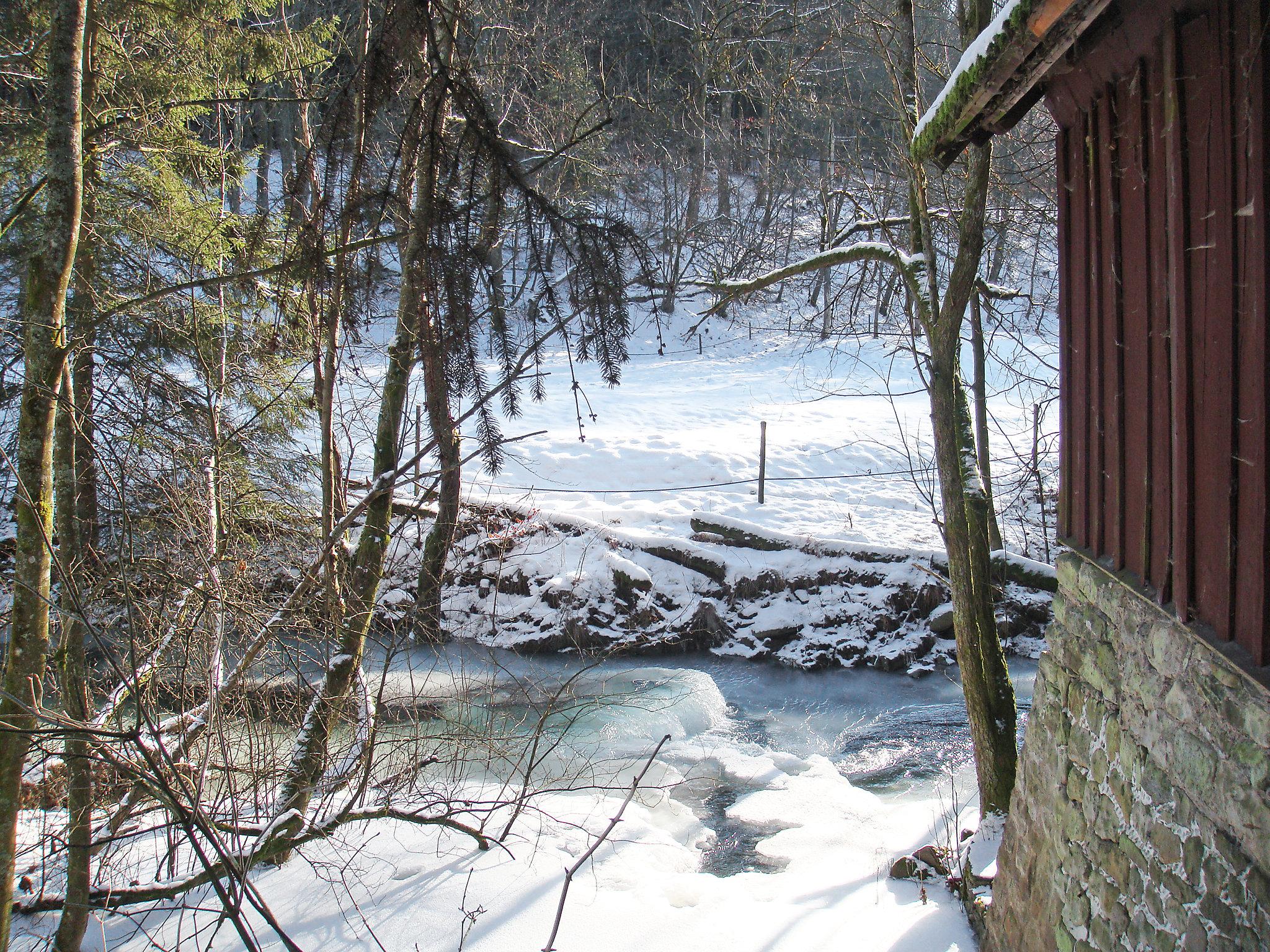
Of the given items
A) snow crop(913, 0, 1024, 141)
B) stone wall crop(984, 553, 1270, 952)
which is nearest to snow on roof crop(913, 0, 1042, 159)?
snow crop(913, 0, 1024, 141)

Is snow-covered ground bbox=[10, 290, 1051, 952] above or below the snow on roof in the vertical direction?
below

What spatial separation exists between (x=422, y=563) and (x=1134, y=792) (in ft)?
17.4

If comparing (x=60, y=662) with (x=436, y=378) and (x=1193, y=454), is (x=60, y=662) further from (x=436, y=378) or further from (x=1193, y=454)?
(x=1193, y=454)

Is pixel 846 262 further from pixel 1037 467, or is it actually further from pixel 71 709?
pixel 71 709

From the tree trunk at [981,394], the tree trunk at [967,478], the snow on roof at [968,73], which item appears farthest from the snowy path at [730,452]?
the snow on roof at [968,73]

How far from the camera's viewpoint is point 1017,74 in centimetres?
302

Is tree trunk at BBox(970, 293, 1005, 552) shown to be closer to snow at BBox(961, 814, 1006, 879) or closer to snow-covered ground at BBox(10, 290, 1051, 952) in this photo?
snow-covered ground at BBox(10, 290, 1051, 952)

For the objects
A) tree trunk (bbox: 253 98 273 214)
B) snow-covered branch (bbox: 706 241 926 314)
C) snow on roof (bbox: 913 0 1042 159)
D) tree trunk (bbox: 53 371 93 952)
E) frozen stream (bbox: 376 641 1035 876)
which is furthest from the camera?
frozen stream (bbox: 376 641 1035 876)

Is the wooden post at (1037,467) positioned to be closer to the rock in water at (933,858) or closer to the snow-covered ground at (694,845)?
the snow-covered ground at (694,845)

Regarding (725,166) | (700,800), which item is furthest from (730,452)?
(725,166)

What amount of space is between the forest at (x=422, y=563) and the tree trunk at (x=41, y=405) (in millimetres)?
15

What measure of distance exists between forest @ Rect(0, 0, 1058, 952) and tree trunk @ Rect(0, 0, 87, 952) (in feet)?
0.05

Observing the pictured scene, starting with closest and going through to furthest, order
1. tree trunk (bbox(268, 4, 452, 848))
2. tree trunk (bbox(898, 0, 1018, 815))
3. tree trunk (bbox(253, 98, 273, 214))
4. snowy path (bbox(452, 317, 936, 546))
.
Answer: tree trunk (bbox(268, 4, 452, 848)) → tree trunk (bbox(898, 0, 1018, 815)) → tree trunk (bbox(253, 98, 273, 214)) → snowy path (bbox(452, 317, 936, 546))

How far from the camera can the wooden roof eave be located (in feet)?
8.18
